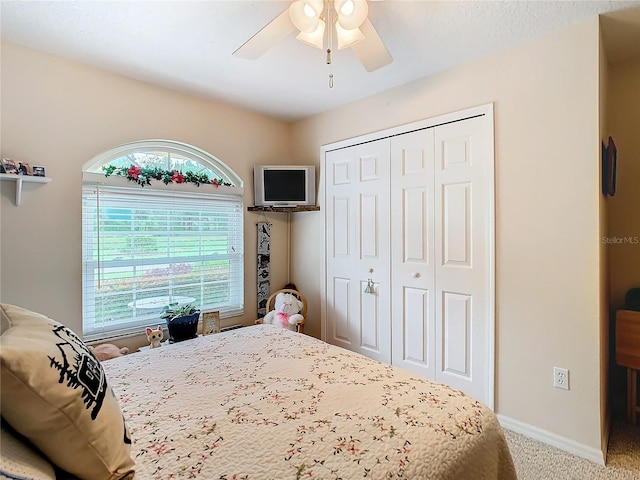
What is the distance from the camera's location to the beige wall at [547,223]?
1.90 m

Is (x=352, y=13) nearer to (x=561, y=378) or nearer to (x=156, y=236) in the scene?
(x=156, y=236)

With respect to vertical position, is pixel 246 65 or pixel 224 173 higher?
pixel 246 65

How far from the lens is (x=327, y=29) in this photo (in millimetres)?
1881

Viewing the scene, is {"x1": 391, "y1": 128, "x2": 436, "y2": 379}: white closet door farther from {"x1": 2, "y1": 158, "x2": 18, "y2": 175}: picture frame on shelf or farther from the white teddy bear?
{"x1": 2, "y1": 158, "x2": 18, "y2": 175}: picture frame on shelf

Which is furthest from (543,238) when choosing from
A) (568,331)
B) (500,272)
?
(568,331)

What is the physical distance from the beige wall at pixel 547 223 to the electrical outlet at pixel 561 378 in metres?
0.03

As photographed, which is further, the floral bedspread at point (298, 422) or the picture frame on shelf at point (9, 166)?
the picture frame on shelf at point (9, 166)

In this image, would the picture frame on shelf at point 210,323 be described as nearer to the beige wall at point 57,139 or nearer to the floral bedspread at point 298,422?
the beige wall at point 57,139

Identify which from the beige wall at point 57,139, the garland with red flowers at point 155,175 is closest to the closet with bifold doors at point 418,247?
the garland with red flowers at point 155,175

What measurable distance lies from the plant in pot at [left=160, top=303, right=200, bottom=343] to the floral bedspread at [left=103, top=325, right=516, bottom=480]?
2.41 feet

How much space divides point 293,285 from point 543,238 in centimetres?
237

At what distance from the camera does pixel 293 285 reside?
3.66 m

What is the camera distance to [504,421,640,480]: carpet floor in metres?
1.79

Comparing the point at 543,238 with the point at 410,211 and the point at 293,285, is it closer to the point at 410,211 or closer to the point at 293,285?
the point at 410,211
